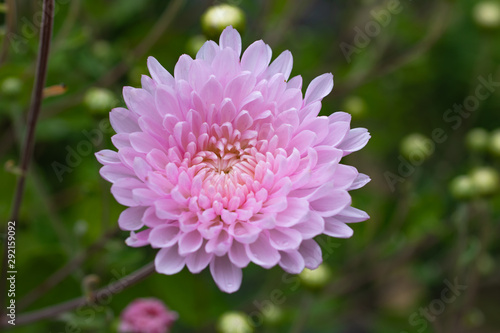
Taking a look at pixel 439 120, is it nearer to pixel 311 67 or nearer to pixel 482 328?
pixel 311 67

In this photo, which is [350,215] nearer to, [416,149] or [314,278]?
[314,278]

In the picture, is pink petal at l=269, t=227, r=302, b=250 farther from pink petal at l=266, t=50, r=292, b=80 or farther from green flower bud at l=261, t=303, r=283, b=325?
green flower bud at l=261, t=303, r=283, b=325

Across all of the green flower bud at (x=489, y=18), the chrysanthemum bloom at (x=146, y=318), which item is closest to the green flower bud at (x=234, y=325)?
the chrysanthemum bloom at (x=146, y=318)

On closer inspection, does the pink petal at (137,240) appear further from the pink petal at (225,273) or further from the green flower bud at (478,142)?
the green flower bud at (478,142)

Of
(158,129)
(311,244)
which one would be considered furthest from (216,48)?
(311,244)

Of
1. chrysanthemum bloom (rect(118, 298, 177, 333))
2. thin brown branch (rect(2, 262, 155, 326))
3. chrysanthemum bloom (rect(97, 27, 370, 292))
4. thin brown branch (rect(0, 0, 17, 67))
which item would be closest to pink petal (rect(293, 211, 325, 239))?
chrysanthemum bloom (rect(97, 27, 370, 292))
